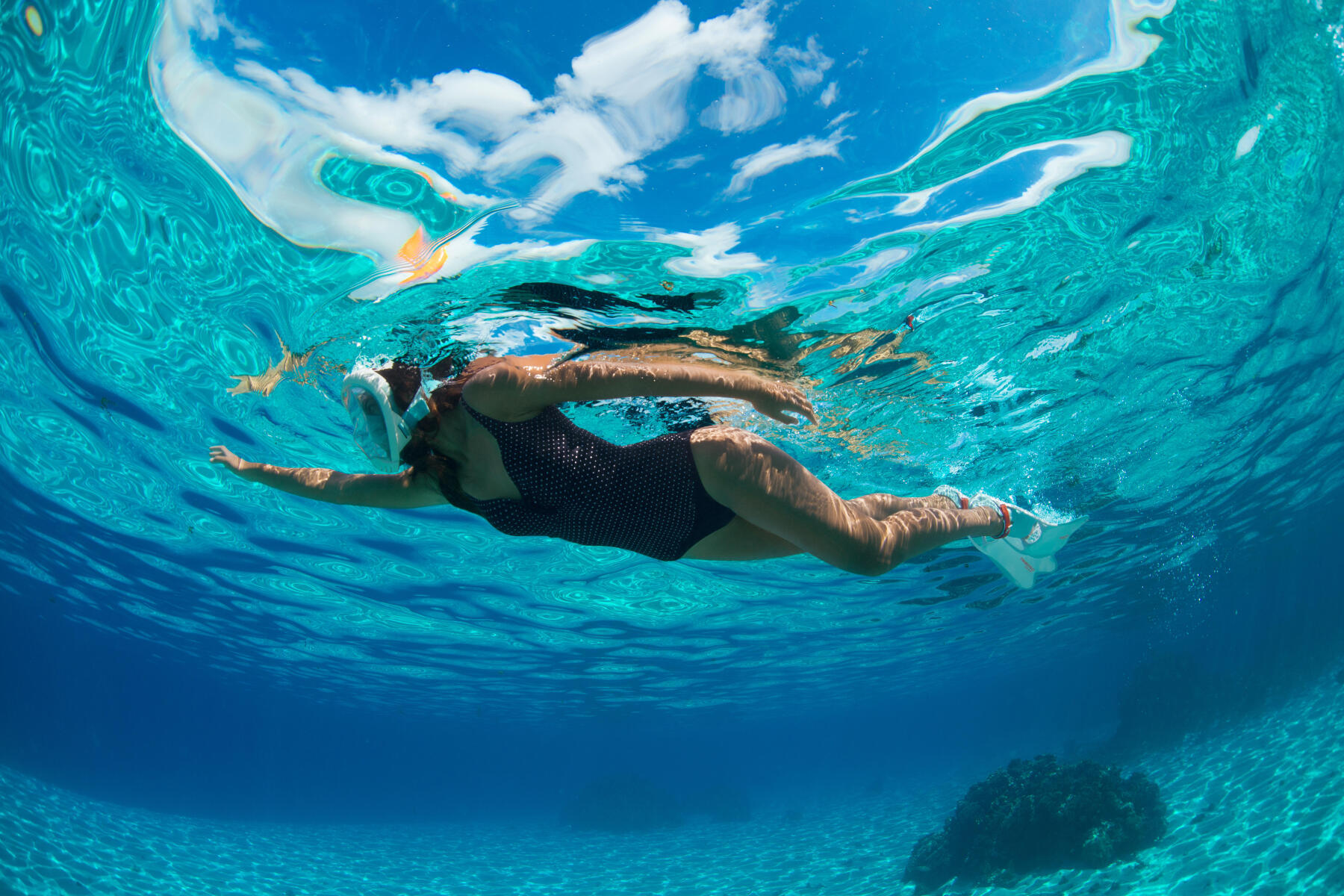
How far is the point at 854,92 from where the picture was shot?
4.86 meters

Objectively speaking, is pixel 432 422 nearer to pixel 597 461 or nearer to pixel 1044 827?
pixel 597 461

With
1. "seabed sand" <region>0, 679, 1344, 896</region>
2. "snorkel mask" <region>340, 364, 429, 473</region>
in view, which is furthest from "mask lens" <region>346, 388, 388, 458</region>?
"seabed sand" <region>0, 679, 1344, 896</region>

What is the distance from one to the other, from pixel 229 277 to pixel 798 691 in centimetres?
4095

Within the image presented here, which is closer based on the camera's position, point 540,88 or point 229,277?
point 540,88

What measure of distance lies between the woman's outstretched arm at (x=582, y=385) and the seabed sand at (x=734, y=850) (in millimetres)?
13586

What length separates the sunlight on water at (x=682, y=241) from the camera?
15.8ft

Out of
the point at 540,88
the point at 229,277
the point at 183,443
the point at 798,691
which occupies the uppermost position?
the point at 798,691

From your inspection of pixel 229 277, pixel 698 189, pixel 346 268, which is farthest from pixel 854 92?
pixel 229 277

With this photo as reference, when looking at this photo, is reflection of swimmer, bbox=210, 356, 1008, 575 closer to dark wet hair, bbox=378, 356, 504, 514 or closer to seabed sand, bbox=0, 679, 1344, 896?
dark wet hair, bbox=378, 356, 504, 514

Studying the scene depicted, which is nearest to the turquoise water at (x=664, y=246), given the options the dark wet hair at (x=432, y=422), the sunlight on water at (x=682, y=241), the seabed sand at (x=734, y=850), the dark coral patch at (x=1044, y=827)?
the sunlight on water at (x=682, y=241)

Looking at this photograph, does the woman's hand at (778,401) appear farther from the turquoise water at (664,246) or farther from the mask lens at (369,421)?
the turquoise water at (664,246)

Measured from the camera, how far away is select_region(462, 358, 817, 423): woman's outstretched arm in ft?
9.45

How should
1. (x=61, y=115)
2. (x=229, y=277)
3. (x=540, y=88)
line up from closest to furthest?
(x=540, y=88)
(x=61, y=115)
(x=229, y=277)

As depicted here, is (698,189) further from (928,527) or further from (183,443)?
(183,443)
